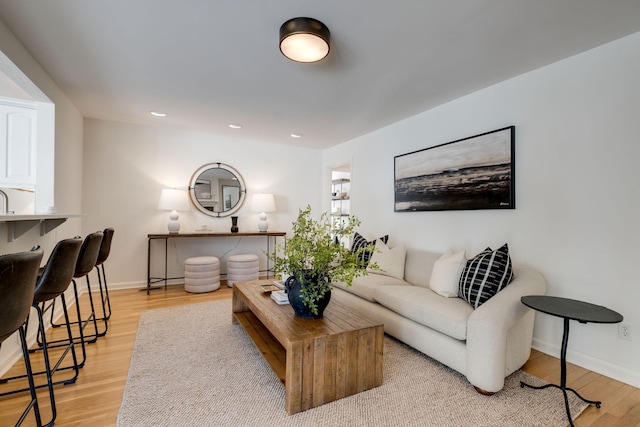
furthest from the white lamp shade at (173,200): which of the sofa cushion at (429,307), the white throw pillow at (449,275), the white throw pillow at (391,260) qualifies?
the white throw pillow at (449,275)

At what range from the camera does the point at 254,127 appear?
4.26 meters

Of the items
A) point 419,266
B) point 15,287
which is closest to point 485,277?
point 419,266

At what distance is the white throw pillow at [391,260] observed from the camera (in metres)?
3.21

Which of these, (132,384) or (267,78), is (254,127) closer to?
(267,78)

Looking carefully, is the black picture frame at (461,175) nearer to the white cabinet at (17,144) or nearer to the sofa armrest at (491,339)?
the sofa armrest at (491,339)

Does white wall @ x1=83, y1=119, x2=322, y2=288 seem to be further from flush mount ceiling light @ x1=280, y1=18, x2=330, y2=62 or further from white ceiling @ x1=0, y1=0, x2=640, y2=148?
flush mount ceiling light @ x1=280, y1=18, x2=330, y2=62

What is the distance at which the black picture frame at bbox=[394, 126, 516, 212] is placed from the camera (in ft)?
8.78

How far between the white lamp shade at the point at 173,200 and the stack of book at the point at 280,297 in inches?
102

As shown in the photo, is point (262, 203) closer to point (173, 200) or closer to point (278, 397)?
point (173, 200)

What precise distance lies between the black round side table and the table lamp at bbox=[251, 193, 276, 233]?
12.4 ft

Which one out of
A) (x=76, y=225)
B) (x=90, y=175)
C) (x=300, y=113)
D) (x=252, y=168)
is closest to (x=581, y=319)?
(x=300, y=113)

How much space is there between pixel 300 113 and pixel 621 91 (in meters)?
2.86

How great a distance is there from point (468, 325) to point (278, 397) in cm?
129

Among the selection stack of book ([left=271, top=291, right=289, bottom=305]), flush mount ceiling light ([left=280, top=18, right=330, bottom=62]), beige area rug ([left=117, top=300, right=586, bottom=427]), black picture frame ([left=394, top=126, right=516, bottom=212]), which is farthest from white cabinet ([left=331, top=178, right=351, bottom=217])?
flush mount ceiling light ([left=280, top=18, right=330, bottom=62])
